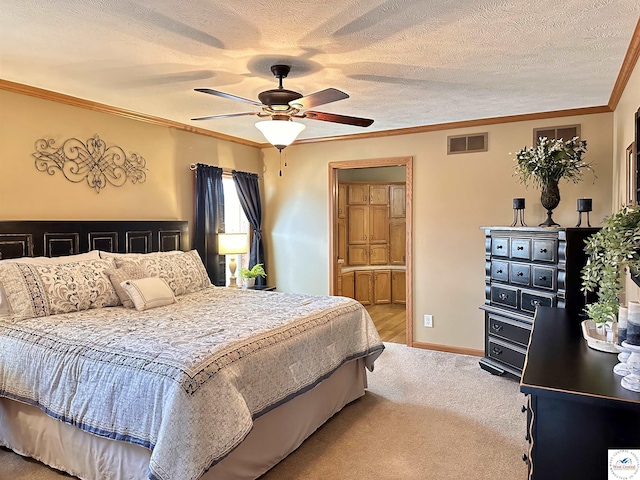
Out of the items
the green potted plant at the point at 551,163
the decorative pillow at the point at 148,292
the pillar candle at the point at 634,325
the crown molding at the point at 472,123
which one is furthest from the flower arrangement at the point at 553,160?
the decorative pillow at the point at 148,292

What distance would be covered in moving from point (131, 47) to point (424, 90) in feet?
6.87

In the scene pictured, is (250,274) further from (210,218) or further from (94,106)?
(94,106)

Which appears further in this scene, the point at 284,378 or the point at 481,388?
the point at 481,388

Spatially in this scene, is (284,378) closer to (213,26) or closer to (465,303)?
(213,26)

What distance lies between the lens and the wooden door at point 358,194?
296 inches

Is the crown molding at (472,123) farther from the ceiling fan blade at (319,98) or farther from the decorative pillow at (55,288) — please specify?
the decorative pillow at (55,288)

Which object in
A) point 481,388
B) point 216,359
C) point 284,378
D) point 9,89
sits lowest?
point 481,388


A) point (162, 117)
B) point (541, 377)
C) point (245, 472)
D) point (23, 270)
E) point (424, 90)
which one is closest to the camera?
point (541, 377)

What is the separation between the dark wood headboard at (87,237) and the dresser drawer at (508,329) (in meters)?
3.08

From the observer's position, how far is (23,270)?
9.88 feet

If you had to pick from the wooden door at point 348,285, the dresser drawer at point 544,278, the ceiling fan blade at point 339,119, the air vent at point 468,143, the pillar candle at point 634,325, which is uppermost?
the air vent at point 468,143

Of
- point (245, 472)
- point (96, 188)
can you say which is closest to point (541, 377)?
point (245, 472)

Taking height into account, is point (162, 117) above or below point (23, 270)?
above

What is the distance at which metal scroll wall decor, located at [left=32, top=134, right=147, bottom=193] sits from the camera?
3625 millimetres
